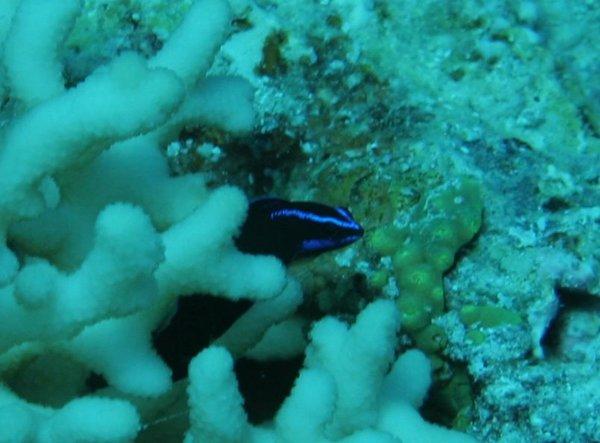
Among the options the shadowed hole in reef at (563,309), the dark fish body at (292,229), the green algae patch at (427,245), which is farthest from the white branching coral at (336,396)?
the shadowed hole in reef at (563,309)

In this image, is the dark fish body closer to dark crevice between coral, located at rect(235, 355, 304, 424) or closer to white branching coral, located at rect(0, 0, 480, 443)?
white branching coral, located at rect(0, 0, 480, 443)

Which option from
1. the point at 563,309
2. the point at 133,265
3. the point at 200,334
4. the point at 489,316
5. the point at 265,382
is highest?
the point at 133,265

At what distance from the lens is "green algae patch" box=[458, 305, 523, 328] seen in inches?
91.1

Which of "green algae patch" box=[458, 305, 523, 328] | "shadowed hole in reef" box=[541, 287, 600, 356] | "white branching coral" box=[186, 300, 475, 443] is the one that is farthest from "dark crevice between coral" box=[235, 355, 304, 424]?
"shadowed hole in reef" box=[541, 287, 600, 356]

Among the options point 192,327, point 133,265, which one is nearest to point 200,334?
point 192,327

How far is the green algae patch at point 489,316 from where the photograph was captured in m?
2.31

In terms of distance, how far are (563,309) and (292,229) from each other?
3.21 ft

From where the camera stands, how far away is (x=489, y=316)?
7.64 feet

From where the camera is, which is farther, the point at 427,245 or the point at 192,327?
the point at 427,245

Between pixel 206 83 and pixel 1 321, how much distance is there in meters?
0.72

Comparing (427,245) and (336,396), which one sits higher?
(336,396)

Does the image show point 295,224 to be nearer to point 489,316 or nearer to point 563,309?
point 489,316

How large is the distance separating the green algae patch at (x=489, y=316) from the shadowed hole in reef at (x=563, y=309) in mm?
140

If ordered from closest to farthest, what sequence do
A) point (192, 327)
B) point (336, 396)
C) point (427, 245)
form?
point (336, 396) < point (192, 327) < point (427, 245)
